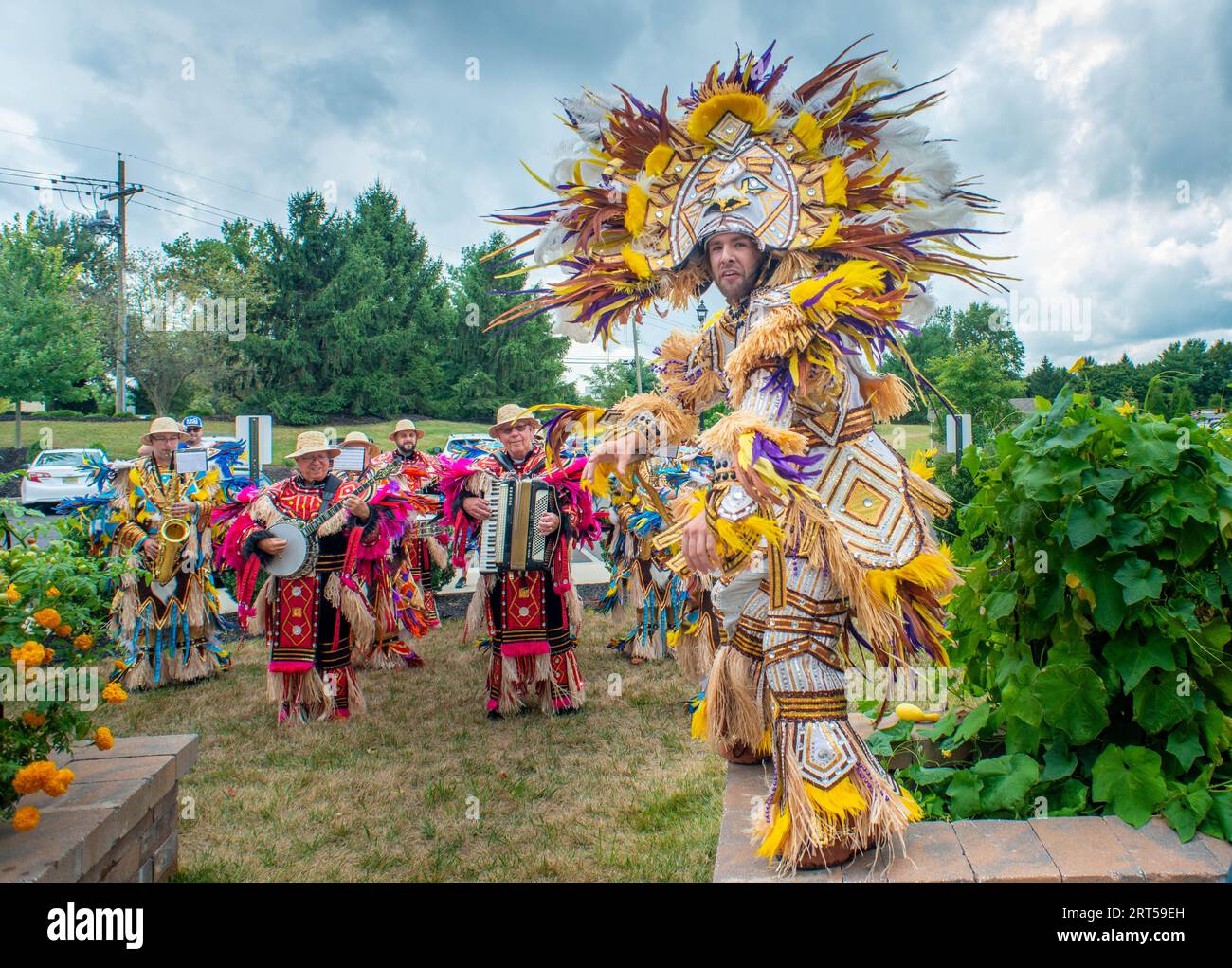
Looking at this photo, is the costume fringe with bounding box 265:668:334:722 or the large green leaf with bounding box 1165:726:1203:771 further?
the costume fringe with bounding box 265:668:334:722

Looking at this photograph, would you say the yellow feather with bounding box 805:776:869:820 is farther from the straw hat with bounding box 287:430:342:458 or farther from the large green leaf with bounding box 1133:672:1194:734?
the straw hat with bounding box 287:430:342:458

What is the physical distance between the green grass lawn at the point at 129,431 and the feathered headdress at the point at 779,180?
61.9 feet

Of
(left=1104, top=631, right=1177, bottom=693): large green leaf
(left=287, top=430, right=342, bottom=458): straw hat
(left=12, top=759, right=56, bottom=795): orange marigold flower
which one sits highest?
(left=287, top=430, right=342, bottom=458): straw hat

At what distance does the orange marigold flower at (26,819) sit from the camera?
92.2 inches

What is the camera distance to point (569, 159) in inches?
125

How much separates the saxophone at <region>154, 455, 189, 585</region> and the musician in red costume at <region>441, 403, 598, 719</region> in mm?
2443

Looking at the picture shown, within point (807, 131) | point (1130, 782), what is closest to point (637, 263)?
point (807, 131)

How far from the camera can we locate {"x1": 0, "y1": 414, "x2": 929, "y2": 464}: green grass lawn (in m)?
23.4

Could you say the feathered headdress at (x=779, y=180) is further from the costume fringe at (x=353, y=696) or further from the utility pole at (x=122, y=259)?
the utility pole at (x=122, y=259)

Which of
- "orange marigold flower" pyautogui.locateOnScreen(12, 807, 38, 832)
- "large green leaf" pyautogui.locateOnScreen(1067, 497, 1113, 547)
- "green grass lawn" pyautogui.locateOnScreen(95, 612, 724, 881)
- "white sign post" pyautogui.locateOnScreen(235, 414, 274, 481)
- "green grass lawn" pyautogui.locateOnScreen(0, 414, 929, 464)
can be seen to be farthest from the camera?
"green grass lawn" pyautogui.locateOnScreen(0, 414, 929, 464)

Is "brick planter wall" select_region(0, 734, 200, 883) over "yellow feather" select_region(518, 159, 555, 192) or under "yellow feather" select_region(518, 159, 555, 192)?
under

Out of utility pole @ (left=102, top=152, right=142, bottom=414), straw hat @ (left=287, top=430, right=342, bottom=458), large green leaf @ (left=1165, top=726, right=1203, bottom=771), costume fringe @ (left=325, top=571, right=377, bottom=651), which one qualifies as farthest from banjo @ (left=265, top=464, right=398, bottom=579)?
utility pole @ (left=102, top=152, right=142, bottom=414)

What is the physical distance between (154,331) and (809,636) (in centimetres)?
3066

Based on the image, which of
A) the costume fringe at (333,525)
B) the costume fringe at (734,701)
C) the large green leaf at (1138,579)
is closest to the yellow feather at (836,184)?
the large green leaf at (1138,579)
